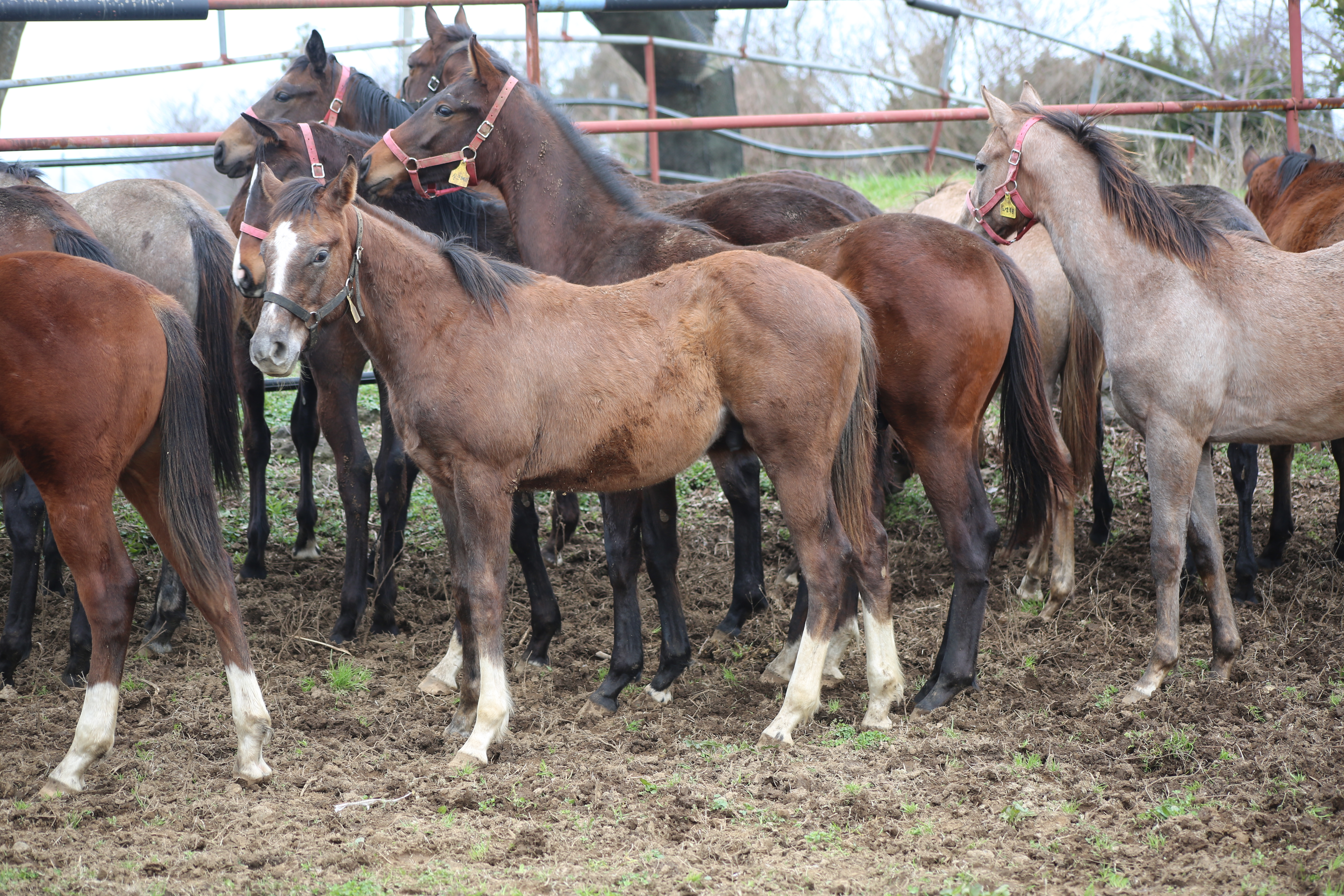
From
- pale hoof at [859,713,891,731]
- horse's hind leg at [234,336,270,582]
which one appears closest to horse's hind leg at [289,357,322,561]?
horse's hind leg at [234,336,270,582]

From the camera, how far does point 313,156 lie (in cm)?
531

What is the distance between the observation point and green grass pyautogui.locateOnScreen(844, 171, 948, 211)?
1145cm

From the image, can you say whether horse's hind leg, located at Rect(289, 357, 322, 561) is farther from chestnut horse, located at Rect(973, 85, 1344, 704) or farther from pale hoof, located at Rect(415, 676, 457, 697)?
chestnut horse, located at Rect(973, 85, 1344, 704)

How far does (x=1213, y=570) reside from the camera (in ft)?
14.7

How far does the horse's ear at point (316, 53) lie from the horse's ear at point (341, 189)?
3016 mm

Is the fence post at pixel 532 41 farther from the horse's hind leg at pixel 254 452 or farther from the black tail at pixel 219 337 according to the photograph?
the horse's hind leg at pixel 254 452

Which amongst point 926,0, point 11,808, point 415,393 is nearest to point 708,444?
point 415,393

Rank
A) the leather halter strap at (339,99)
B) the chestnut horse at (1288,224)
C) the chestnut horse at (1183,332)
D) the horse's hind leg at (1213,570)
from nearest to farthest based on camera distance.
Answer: the chestnut horse at (1183,332) → the horse's hind leg at (1213,570) → the chestnut horse at (1288,224) → the leather halter strap at (339,99)

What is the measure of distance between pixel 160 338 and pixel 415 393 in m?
0.96

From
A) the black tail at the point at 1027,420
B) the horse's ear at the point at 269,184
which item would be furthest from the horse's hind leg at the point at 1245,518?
the horse's ear at the point at 269,184

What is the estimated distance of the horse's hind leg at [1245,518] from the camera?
5.36m

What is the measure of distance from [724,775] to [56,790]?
7.36ft

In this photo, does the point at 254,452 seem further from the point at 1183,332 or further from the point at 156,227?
the point at 1183,332

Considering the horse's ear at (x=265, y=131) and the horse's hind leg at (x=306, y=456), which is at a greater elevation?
the horse's ear at (x=265, y=131)
